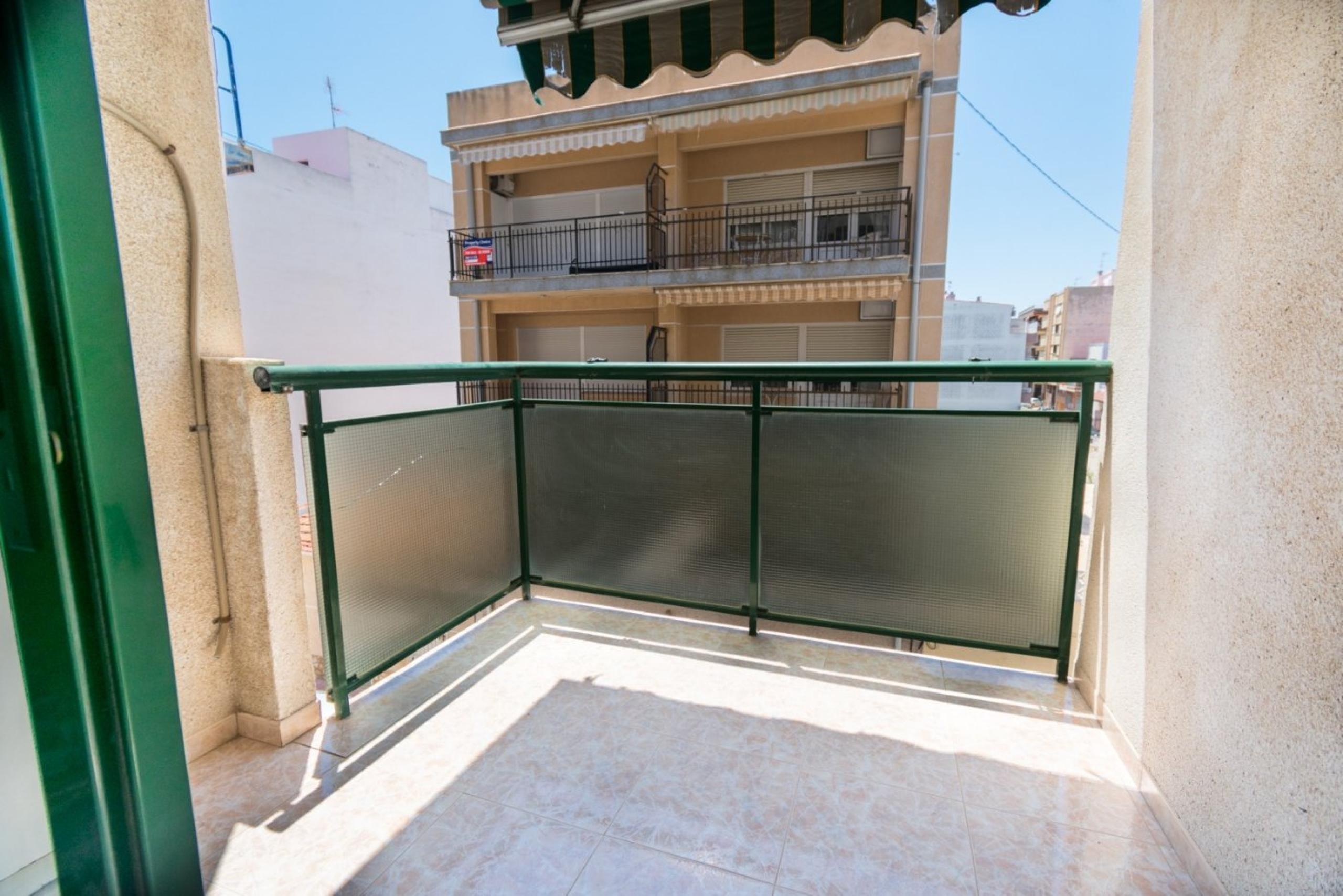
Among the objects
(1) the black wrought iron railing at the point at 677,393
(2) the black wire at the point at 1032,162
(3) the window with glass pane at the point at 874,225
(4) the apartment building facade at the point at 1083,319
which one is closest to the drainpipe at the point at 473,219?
(1) the black wrought iron railing at the point at 677,393

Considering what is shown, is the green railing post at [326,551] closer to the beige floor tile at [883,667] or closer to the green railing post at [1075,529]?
the beige floor tile at [883,667]

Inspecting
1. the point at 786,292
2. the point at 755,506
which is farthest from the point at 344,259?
the point at 755,506

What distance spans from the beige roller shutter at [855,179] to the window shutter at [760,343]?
2.75 m

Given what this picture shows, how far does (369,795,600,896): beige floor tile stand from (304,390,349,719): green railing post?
81 centimetres

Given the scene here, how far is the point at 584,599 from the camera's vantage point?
4016 mm

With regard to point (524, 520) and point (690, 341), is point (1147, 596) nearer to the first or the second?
point (524, 520)

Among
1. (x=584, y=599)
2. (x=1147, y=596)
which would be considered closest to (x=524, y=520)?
(x=584, y=599)

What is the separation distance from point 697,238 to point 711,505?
404 inches

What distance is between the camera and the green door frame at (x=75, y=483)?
0.84 meters

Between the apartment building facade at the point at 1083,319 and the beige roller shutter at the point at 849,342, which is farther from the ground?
the apartment building facade at the point at 1083,319

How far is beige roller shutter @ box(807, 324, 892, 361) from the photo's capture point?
11.8 m

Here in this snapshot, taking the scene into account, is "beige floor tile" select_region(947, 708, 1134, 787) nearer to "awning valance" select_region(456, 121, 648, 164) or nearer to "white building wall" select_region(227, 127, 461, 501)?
"awning valance" select_region(456, 121, 648, 164)

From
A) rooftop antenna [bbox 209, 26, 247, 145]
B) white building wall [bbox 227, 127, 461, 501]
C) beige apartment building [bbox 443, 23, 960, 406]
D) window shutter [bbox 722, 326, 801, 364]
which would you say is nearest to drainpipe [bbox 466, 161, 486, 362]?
beige apartment building [bbox 443, 23, 960, 406]

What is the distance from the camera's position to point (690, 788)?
2096 millimetres
